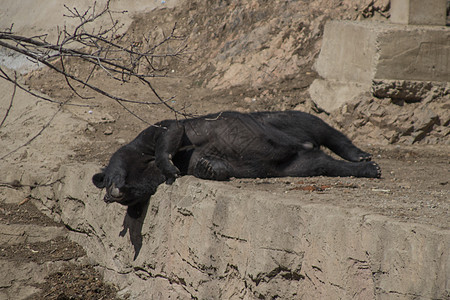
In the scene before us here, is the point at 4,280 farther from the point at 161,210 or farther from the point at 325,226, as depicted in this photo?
the point at 325,226

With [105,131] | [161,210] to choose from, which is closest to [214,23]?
[105,131]

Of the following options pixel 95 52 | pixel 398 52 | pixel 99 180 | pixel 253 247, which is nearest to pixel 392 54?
pixel 398 52

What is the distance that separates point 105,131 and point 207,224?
431cm

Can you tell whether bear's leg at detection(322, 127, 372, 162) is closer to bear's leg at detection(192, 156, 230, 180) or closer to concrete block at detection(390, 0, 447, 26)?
bear's leg at detection(192, 156, 230, 180)

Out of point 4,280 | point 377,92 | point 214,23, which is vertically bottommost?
point 4,280

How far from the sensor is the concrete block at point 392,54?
7516 millimetres

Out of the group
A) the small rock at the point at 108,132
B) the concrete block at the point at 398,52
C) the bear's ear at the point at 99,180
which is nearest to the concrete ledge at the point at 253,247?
the bear's ear at the point at 99,180

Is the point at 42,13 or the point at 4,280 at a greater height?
the point at 42,13

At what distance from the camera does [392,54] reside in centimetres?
756

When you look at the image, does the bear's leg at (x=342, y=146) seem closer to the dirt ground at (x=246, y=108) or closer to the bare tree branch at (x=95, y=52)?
the dirt ground at (x=246, y=108)

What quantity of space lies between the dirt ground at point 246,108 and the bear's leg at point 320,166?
0.22 meters

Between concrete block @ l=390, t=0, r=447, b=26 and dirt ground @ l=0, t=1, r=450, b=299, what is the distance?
37.6 inches

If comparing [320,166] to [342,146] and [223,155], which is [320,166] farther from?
[223,155]

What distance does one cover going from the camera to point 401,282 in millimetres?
3576
